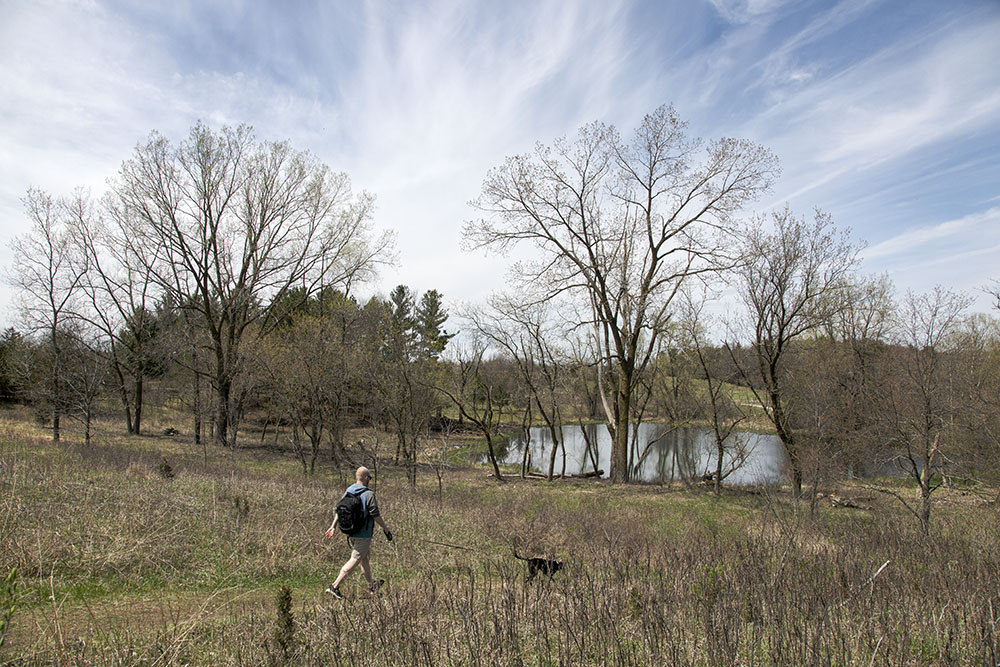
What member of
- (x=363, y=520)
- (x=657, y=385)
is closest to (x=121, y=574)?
(x=363, y=520)

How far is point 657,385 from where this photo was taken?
3272cm

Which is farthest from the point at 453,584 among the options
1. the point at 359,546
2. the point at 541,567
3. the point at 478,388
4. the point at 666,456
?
the point at 666,456

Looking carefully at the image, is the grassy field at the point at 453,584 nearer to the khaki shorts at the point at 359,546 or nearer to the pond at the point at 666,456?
the khaki shorts at the point at 359,546

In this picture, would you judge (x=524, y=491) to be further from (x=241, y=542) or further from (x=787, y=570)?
(x=787, y=570)

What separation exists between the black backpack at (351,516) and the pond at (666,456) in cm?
1930

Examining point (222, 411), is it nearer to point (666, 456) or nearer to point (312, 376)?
point (312, 376)

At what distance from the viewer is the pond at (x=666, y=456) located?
27328 mm

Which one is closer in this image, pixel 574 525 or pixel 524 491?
pixel 574 525

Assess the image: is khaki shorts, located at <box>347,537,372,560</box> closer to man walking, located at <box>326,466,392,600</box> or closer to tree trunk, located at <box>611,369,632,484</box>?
man walking, located at <box>326,466,392,600</box>

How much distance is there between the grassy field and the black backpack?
872 millimetres

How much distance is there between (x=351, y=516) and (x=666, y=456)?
31.8 m

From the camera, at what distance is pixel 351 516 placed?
703cm

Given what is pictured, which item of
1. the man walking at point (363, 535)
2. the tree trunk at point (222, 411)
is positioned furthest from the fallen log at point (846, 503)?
the tree trunk at point (222, 411)

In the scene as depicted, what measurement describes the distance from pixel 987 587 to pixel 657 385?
2756 centimetres
